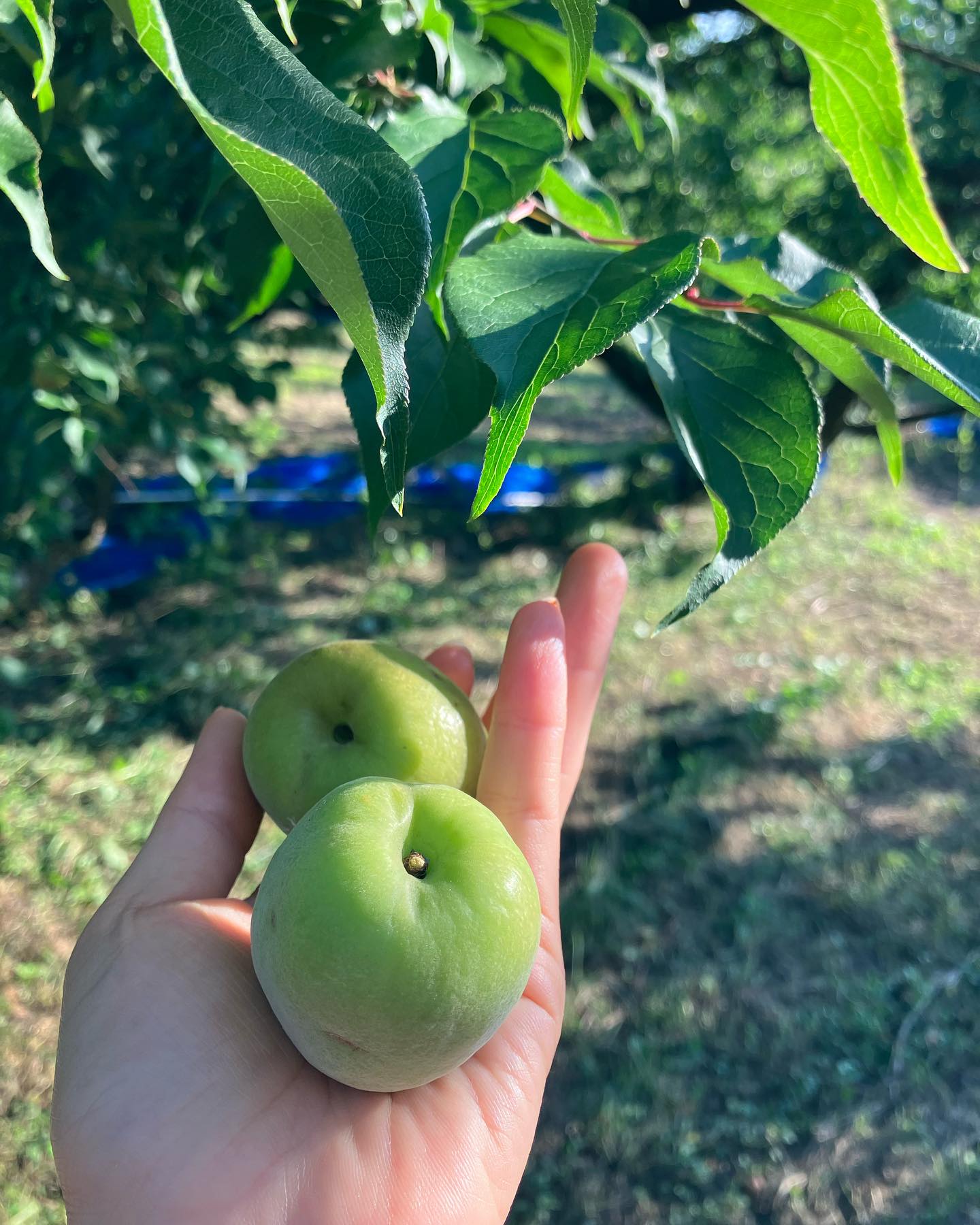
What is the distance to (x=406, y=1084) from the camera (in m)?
1.10

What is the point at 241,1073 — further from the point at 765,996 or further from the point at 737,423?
the point at 765,996

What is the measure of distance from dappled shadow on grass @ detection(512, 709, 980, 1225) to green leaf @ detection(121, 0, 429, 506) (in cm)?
238

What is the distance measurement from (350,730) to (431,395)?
574 mm

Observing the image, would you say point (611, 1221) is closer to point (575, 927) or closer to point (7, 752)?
point (575, 927)

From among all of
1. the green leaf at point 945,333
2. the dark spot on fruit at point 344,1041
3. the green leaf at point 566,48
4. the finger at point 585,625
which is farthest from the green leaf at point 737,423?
the finger at point 585,625

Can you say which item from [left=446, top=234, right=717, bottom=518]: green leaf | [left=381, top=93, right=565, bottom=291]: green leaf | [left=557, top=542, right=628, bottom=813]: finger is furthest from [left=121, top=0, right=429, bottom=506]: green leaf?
[left=557, top=542, right=628, bottom=813]: finger

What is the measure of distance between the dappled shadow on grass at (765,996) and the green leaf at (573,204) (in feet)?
7.44

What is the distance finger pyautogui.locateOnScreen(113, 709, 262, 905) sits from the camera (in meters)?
1.37

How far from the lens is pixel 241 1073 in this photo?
114cm

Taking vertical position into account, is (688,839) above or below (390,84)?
below

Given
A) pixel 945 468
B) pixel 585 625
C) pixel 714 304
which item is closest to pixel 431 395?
pixel 714 304

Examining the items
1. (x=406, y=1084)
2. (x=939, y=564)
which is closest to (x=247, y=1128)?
(x=406, y=1084)

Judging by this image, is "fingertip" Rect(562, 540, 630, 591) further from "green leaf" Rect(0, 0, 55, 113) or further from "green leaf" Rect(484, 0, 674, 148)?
"green leaf" Rect(0, 0, 55, 113)

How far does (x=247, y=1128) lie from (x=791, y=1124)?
6.20 ft
